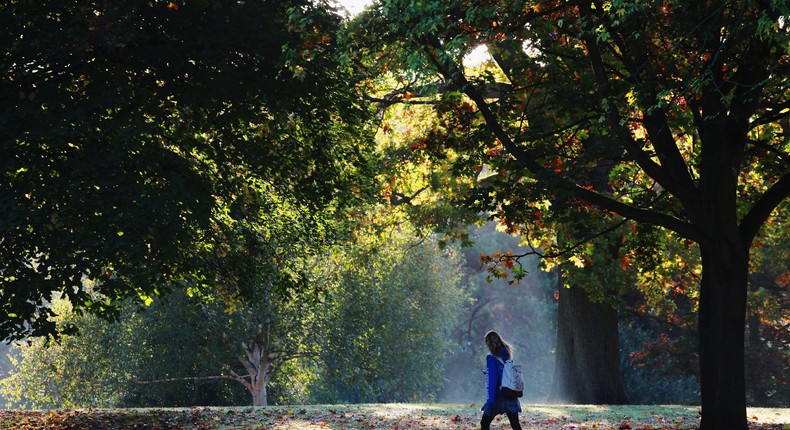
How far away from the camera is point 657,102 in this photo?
11.8m

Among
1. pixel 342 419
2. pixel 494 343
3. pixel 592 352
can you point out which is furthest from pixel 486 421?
pixel 592 352

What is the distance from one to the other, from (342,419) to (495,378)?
16.9 feet

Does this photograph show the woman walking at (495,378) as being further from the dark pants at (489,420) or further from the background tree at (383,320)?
the background tree at (383,320)

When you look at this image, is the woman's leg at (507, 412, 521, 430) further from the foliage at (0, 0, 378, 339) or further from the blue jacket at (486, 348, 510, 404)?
the foliage at (0, 0, 378, 339)

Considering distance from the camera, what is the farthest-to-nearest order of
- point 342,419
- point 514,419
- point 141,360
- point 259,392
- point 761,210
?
1. point 259,392
2. point 141,360
3. point 342,419
4. point 761,210
5. point 514,419

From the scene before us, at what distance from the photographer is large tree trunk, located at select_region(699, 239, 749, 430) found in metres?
12.0

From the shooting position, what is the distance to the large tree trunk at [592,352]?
850 inches

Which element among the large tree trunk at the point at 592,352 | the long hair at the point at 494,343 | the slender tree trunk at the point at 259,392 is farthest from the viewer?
the slender tree trunk at the point at 259,392

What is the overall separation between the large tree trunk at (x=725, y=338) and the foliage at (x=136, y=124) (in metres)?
5.90

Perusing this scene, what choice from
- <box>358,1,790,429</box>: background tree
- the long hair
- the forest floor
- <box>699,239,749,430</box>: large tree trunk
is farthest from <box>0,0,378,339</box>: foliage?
<box>699,239,749,430</box>: large tree trunk

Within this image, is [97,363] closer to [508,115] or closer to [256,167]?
[256,167]

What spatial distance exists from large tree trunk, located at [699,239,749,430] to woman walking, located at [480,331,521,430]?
293 cm

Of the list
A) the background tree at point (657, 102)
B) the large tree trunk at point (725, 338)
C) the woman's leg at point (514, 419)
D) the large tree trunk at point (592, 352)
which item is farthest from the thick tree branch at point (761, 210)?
the large tree trunk at point (592, 352)

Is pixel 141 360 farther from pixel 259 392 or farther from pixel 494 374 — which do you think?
pixel 494 374
